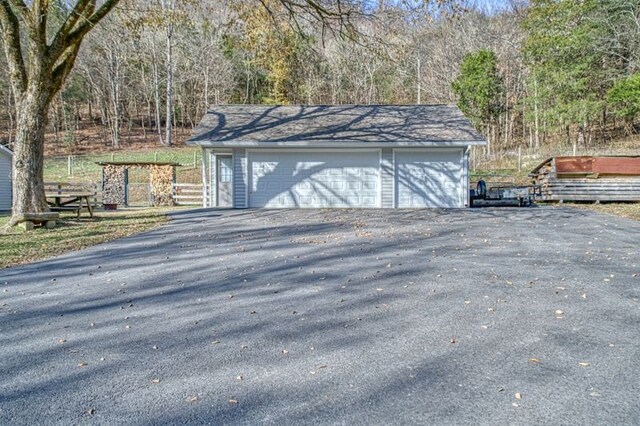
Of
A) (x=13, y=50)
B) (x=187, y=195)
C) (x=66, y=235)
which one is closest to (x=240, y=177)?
(x=187, y=195)

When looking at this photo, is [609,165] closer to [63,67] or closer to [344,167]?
[344,167]

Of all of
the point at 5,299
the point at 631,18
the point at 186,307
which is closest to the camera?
the point at 186,307

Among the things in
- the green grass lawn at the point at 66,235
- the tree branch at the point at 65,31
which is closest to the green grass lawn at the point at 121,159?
the green grass lawn at the point at 66,235

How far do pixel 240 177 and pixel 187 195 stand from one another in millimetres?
5432

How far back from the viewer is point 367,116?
59.7 feet

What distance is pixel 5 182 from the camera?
19203 millimetres

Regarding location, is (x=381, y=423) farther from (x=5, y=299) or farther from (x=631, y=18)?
(x=631, y=18)

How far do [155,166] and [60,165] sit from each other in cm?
1594

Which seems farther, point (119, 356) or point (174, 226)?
point (174, 226)

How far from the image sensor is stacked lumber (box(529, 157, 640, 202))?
16922 millimetres

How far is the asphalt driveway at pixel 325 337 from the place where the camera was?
8.73ft

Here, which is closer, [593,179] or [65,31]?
[65,31]

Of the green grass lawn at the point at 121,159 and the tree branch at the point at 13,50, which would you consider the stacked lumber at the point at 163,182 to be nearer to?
the green grass lawn at the point at 121,159

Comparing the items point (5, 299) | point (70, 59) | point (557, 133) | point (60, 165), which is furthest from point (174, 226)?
point (557, 133)
